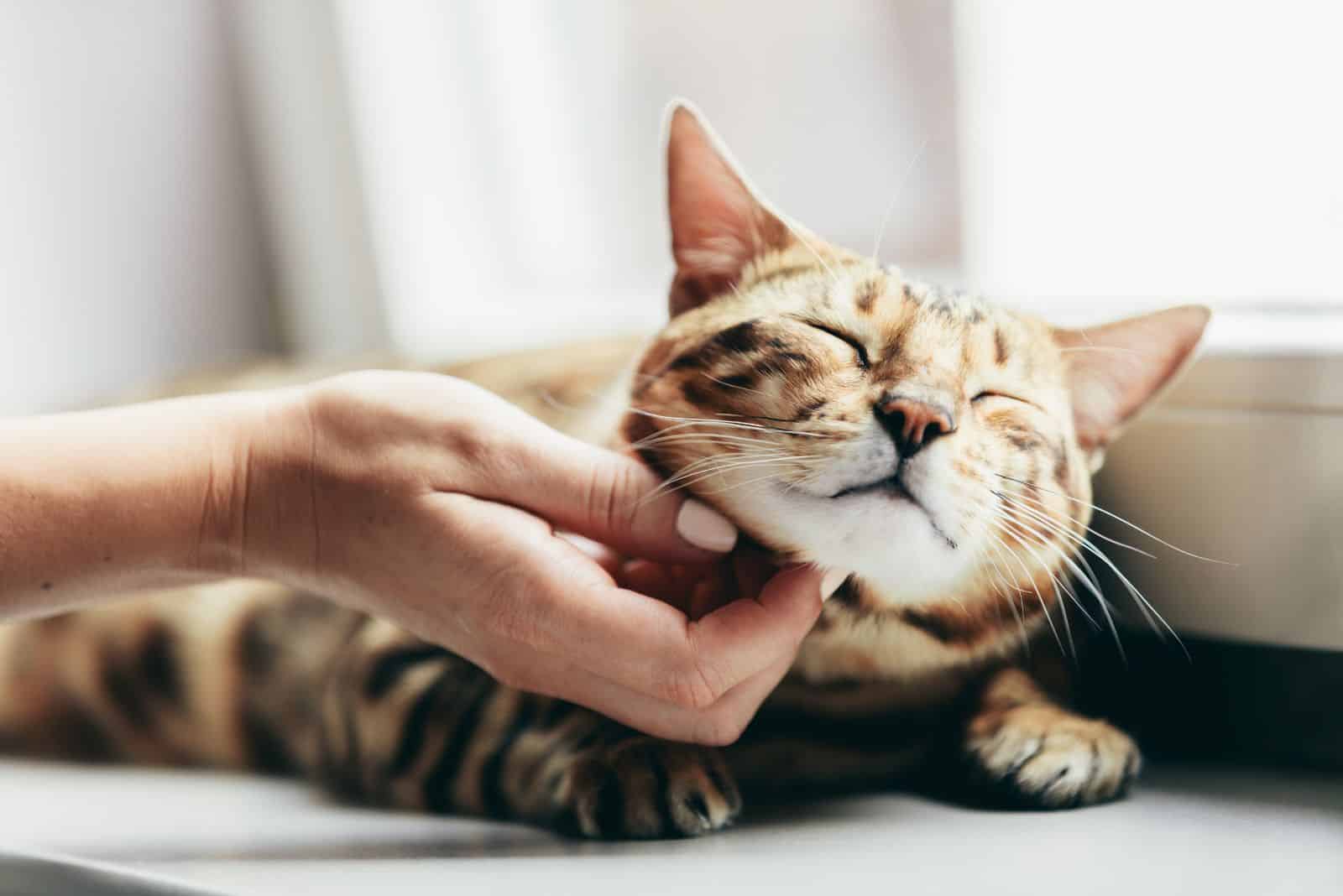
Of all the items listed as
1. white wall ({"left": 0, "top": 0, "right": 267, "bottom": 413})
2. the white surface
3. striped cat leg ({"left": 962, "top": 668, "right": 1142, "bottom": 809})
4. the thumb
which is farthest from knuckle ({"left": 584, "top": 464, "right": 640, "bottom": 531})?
white wall ({"left": 0, "top": 0, "right": 267, "bottom": 413})

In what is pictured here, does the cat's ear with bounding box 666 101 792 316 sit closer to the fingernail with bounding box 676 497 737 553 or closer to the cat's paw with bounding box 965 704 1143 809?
the fingernail with bounding box 676 497 737 553

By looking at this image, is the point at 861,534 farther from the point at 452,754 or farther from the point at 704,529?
the point at 452,754

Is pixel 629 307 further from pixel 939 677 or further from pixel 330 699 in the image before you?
pixel 939 677

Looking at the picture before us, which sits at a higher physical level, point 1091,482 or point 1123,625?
point 1091,482

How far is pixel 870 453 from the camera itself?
2.43 ft

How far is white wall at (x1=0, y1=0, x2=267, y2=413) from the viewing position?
1.73 meters

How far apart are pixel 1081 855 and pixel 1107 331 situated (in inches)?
15.4

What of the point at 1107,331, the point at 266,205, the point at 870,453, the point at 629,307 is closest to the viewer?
the point at 870,453

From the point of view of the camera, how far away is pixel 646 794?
82 cm

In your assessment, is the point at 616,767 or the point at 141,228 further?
the point at 141,228

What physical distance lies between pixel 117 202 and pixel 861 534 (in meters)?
1.51

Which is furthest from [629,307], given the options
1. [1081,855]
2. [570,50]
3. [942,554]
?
[1081,855]

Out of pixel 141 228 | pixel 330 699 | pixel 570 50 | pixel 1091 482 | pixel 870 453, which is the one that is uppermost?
pixel 570 50

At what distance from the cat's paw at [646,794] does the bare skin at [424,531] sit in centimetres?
4
